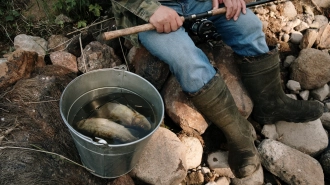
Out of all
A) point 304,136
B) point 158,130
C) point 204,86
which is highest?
point 204,86

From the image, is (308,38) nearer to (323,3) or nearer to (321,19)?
(321,19)

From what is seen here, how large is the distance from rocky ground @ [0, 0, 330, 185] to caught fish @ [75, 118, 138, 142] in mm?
263

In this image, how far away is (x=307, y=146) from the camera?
2.90 meters

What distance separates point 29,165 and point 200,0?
182 cm

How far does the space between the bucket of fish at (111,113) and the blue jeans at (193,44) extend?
29cm

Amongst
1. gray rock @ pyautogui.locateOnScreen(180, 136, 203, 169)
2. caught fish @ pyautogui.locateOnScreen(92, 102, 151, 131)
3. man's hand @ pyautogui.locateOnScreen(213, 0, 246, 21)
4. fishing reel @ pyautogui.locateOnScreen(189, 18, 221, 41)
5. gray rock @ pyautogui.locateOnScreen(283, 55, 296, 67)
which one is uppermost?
man's hand @ pyautogui.locateOnScreen(213, 0, 246, 21)

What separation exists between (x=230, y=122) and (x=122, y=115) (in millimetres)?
836

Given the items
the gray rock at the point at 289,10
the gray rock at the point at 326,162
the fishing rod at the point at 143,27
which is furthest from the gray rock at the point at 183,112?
the gray rock at the point at 289,10

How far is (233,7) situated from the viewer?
2578 millimetres

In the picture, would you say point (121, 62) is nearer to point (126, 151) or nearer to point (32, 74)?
point (32, 74)

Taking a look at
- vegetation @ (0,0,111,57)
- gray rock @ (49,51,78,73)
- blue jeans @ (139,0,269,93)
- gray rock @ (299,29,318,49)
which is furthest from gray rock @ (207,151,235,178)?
vegetation @ (0,0,111,57)

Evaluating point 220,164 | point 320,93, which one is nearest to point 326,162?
point 320,93

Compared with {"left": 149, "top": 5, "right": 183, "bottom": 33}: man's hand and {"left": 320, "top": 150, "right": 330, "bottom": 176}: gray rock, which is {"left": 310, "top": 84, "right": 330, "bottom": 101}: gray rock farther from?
{"left": 149, "top": 5, "right": 183, "bottom": 33}: man's hand

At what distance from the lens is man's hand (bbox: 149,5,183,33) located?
7.58ft
